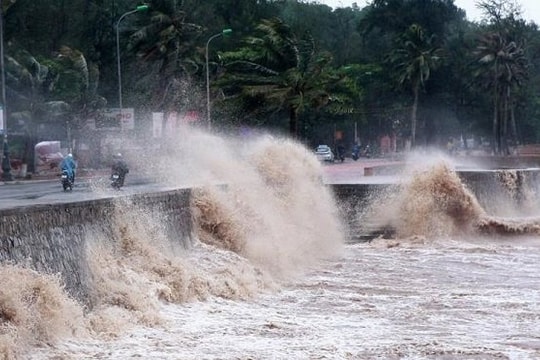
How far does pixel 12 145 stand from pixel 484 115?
132 feet

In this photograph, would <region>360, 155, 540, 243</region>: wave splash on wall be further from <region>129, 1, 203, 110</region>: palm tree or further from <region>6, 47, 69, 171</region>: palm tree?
<region>129, 1, 203, 110</region>: palm tree

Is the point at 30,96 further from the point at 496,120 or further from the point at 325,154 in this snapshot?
the point at 496,120

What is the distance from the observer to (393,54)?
71.2 metres

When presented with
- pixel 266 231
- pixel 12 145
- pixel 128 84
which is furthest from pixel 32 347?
pixel 128 84

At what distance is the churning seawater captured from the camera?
10.5m

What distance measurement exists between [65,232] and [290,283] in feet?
20.2

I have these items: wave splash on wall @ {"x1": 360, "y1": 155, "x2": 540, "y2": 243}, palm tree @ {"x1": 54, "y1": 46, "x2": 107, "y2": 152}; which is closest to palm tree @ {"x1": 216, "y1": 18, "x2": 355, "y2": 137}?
palm tree @ {"x1": 54, "y1": 46, "x2": 107, "y2": 152}

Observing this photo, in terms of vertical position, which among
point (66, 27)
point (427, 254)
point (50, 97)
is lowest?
point (427, 254)

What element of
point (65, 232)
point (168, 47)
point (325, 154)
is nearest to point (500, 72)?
point (325, 154)

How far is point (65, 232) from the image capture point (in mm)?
11688

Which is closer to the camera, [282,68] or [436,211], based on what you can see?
[436,211]

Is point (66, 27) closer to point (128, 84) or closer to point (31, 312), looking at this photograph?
point (128, 84)

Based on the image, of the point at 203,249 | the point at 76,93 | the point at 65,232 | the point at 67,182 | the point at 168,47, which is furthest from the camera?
the point at 168,47

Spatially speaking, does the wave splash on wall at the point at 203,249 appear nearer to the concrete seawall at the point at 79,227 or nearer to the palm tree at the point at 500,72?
the concrete seawall at the point at 79,227
